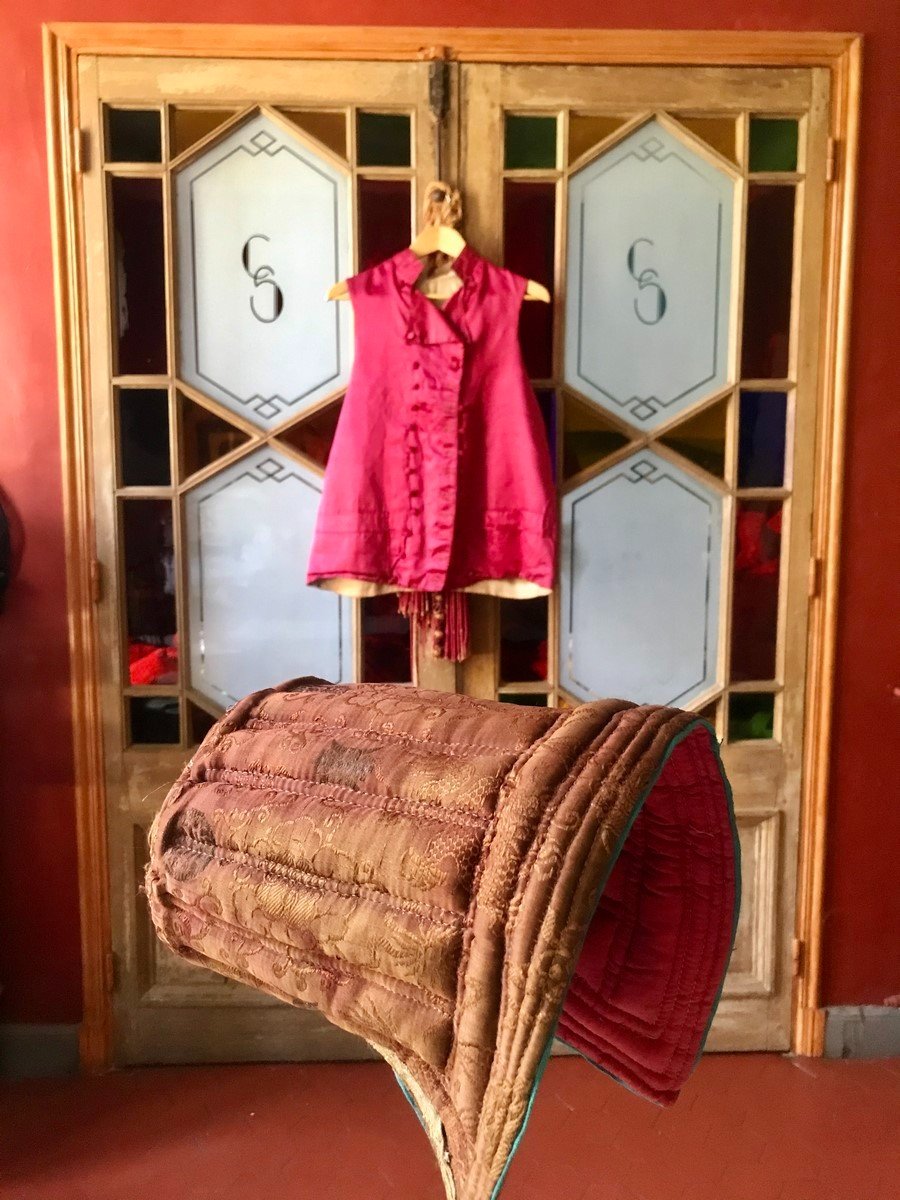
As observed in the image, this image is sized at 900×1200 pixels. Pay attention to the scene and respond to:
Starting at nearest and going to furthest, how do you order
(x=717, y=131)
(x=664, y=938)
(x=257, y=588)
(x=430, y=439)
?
(x=664, y=938) < (x=430, y=439) < (x=717, y=131) < (x=257, y=588)

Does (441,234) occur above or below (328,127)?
below

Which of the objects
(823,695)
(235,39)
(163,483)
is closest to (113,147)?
(235,39)

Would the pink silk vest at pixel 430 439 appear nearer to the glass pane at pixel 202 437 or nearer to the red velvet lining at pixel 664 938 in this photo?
the glass pane at pixel 202 437

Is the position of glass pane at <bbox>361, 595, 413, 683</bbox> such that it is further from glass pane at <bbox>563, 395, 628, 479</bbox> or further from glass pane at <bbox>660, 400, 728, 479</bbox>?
glass pane at <bbox>660, 400, 728, 479</bbox>

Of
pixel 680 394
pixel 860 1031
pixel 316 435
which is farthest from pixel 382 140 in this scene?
pixel 860 1031

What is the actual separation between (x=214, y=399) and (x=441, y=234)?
0.64m

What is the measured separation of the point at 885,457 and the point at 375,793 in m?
1.75

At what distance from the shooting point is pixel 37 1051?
6.54ft

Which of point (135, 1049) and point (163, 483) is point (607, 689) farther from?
point (135, 1049)

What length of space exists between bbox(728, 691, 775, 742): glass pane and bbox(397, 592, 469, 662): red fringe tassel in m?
0.70

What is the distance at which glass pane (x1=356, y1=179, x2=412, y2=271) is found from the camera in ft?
6.12

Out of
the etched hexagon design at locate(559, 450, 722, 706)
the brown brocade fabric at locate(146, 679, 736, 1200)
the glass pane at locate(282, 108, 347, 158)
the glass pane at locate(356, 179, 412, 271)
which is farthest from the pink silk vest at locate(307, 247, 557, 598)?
the brown brocade fabric at locate(146, 679, 736, 1200)

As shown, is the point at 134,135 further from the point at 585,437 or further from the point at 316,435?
the point at 585,437

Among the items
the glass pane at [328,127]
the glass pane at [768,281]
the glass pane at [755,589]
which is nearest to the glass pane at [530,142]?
the glass pane at [328,127]
